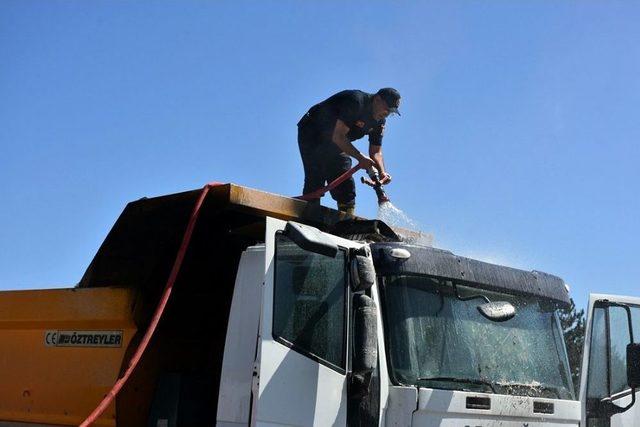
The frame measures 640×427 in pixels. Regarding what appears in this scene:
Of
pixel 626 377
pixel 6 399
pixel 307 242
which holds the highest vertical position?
pixel 307 242

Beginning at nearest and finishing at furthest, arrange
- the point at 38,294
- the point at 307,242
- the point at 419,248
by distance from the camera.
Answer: the point at 307,242 < the point at 419,248 < the point at 38,294

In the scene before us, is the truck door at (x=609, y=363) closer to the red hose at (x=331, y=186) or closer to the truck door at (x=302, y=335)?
the truck door at (x=302, y=335)

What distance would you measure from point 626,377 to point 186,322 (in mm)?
2869

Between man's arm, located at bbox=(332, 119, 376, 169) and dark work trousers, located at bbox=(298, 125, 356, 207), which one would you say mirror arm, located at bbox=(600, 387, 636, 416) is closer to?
dark work trousers, located at bbox=(298, 125, 356, 207)

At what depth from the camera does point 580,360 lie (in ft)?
17.4

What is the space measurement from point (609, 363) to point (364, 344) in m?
2.15

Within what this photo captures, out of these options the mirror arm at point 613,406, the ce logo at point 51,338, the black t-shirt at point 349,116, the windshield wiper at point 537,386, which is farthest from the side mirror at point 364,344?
the black t-shirt at point 349,116

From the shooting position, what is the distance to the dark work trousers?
620 centimetres

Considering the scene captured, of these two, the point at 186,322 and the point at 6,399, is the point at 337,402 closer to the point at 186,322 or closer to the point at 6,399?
the point at 186,322

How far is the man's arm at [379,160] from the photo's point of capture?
642cm

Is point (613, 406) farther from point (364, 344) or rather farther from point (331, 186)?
point (331, 186)

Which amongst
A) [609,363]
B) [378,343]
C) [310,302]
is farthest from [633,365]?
[310,302]

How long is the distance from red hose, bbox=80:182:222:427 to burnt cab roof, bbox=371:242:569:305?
3.51 ft

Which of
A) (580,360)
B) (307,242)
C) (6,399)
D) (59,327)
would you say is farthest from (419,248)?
(6,399)
